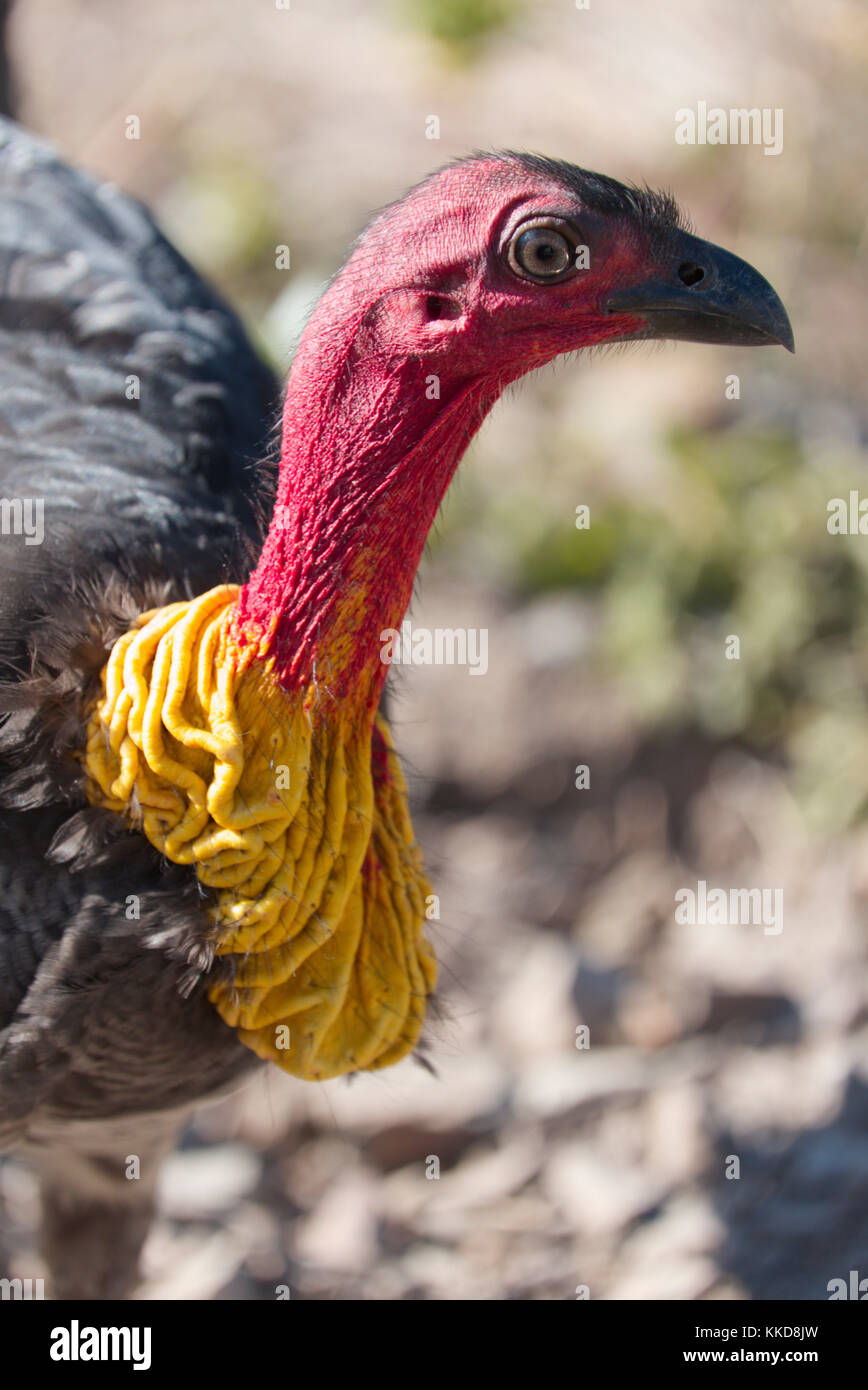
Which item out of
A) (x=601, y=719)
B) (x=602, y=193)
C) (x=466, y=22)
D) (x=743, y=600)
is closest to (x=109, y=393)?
(x=602, y=193)

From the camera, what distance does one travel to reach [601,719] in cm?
459

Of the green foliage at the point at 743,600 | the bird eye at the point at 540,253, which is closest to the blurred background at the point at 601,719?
the green foliage at the point at 743,600

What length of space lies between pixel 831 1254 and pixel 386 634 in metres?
2.14

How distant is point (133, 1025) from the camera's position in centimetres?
217

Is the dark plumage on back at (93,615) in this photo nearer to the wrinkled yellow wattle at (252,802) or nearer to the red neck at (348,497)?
the wrinkled yellow wattle at (252,802)

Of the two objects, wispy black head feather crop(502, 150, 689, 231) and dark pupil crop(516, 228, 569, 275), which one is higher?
wispy black head feather crop(502, 150, 689, 231)

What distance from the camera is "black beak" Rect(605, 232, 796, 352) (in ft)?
6.41

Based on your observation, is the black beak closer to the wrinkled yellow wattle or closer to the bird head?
the bird head

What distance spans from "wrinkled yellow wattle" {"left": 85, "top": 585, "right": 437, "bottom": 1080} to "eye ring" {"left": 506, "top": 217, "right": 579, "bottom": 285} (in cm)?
69

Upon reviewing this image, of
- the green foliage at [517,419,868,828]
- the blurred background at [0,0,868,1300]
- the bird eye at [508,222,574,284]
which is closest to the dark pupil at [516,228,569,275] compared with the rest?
the bird eye at [508,222,574,284]

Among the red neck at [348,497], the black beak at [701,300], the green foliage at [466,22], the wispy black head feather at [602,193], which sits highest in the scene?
the green foliage at [466,22]

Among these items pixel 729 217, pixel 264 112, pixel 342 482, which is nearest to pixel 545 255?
pixel 342 482

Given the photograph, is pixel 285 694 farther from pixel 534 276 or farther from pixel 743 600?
pixel 743 600

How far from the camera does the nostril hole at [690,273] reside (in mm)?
1962
